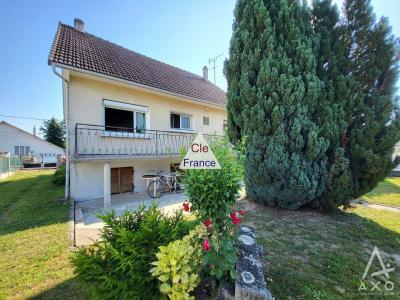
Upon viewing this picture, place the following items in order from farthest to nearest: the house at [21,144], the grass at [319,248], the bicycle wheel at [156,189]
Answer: the house at [21,144], the bicycle wheel at [156,189], the grass at [319,248]

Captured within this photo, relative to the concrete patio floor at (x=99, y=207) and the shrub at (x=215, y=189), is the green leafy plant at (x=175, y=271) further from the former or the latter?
the concrete patio floor at (x=99, y=207)

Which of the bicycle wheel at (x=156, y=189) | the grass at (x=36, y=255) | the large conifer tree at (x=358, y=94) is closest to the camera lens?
the grass at (x=36, y=255)

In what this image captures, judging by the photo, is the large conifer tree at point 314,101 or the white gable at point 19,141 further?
the white gable at point 19,141

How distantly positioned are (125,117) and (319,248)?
807 centimetres

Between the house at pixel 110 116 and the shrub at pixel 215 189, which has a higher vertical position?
the house at pixel 110 116

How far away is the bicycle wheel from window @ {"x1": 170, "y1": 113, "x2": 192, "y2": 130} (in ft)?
10.9

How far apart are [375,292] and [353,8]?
6.68 meters

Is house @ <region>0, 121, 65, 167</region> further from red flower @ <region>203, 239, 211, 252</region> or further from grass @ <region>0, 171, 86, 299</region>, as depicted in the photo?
red flower @ <region>203, 239, 211, 252</region>

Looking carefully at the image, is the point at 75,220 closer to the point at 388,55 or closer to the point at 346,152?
the point at 346,152

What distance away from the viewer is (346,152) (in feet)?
18.1

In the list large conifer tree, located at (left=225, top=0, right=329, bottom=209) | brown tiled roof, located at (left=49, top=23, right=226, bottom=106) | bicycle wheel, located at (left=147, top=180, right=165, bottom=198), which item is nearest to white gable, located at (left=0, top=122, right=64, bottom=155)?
brown tiled roof, located at (left=49, top=23, right=226, bottom=106)

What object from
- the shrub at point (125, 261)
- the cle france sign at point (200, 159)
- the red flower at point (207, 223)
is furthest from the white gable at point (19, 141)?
the red flower at point (207, 223)

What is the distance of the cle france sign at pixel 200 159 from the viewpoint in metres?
2.44

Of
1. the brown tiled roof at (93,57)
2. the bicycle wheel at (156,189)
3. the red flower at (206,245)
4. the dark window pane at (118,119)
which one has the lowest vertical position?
the bicycle wheel at (156,189)
